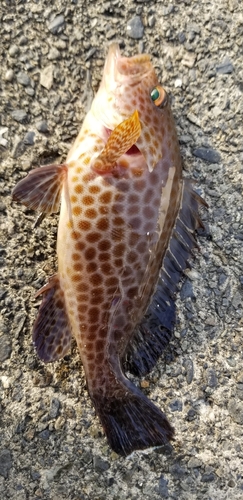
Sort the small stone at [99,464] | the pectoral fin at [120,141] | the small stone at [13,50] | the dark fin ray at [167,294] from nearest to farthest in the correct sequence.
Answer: the pectoral fin at [120,141] < the dark fin ray at [167,294] < the small stone at [13,50] < the small stone at [99,464]

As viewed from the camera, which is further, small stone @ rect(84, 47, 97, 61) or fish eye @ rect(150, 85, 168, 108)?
small stone @ rect(84, 47, 97, 61)

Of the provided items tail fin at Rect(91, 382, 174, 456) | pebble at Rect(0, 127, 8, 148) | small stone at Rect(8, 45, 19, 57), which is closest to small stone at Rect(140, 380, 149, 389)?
tail fin at Rect(91, 382, 174, 456)

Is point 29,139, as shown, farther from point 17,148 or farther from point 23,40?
point 23,40

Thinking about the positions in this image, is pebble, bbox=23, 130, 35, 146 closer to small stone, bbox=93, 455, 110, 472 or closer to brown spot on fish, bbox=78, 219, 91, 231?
brown spot on fish, bbox=78, 219, 91, 231

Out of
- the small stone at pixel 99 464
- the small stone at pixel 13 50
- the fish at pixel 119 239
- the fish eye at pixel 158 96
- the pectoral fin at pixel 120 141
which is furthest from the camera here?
the small stone at pixel 99 464

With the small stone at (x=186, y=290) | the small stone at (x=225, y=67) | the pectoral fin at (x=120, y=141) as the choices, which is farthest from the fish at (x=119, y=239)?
the small stone at (x=225, y=67)

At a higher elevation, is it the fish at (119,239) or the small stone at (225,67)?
the small stone at (225,67)

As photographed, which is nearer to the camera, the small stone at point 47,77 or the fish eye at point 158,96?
the fish eye at point 158,96

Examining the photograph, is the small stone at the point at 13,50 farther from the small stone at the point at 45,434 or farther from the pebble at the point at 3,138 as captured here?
the small stone at the point at 45,434
